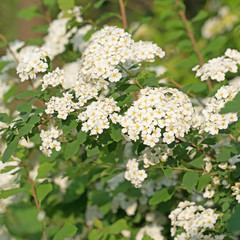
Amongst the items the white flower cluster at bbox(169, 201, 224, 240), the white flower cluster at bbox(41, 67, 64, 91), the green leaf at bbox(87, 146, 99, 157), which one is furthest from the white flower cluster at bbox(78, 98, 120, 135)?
the white flower cluster at bbox(169, 201, 224, 240)

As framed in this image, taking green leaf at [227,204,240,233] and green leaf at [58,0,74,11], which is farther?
green leaf at [58,0,74,11]

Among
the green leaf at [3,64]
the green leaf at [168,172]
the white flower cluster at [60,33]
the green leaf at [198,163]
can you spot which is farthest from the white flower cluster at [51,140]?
the green leaf at [3,64]

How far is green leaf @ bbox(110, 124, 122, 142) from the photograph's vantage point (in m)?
1.68

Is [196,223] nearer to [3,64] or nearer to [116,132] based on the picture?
[116,132]

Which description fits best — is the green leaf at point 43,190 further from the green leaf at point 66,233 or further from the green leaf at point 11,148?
the green leaf at point 11,148

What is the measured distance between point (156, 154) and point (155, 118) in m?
0.31

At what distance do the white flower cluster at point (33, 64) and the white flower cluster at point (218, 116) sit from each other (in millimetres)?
780

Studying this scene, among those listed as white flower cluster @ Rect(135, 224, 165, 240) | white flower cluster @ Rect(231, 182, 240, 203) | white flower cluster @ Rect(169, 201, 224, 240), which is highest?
white flower cluster @ Rect(231, 182, 240, 203)

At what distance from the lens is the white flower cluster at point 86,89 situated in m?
1.75

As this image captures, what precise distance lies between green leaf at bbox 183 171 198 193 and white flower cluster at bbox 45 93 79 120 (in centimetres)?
58

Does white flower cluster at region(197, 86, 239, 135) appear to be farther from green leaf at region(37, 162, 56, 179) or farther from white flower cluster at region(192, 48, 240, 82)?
green leaf at region(37, 162, 56, 179)

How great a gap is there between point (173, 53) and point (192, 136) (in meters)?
2.70

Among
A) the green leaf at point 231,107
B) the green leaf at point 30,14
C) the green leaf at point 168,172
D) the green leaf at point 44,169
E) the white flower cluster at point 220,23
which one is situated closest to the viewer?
the green leaf at point 231,107

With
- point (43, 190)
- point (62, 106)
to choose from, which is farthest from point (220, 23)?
point (62, 106)
